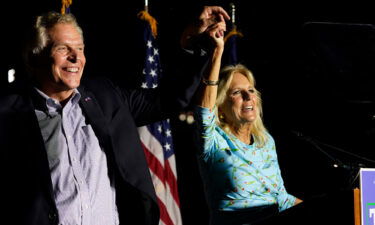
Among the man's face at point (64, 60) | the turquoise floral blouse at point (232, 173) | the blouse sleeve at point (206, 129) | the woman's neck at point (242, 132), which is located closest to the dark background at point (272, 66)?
the woman's neck at point (242, 132)

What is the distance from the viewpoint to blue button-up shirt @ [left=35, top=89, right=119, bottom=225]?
164 cm

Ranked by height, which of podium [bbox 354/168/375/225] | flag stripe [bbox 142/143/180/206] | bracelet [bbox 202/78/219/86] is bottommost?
flag stripe [bbox 142/143/180/206]

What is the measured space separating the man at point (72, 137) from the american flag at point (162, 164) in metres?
1.53

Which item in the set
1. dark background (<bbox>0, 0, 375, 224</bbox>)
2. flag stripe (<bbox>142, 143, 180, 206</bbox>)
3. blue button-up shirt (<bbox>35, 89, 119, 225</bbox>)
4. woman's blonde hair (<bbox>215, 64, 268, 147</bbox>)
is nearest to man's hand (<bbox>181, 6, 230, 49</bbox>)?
blue button-up shirt (<bbox>35, 89, 119, 225</bbox>)

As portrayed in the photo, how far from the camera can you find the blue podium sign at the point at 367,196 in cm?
164

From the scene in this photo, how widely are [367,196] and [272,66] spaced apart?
2.97 metres

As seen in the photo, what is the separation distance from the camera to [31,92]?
1820 millimetres

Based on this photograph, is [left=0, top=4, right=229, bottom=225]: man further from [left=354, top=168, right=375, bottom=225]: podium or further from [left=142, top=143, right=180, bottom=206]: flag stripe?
[left=142, top=143, right=180, bottom=206]: flag stripe

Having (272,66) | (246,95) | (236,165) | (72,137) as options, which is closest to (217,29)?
(72,137)

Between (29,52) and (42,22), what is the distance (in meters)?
0.13

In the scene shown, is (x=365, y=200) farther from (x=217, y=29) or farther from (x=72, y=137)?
(x=72, y=137)

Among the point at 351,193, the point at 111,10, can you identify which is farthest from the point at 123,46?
the point at 351,193

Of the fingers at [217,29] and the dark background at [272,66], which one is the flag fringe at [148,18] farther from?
the fingers at [217,29]

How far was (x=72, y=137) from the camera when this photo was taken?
5.73ft
